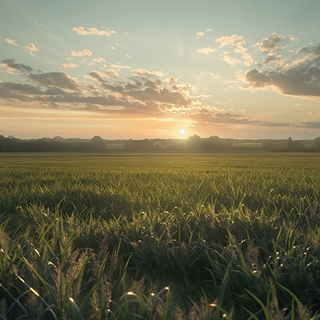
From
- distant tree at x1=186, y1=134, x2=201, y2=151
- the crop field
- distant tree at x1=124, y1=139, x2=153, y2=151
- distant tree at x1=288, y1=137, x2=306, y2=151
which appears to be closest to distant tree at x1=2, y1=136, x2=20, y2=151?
distant tree at x1=124, y1=139, x2=153, y2=151

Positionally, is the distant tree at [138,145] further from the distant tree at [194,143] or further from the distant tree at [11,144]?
the distant tree at [11,144]

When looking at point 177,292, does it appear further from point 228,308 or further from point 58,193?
point 58,193

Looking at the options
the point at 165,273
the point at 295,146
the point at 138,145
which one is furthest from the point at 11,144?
the point at 165,273

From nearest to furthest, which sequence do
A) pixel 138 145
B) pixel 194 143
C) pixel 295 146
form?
1. pixel 295 146
2. pixel 138 145
3. pixel 194 143

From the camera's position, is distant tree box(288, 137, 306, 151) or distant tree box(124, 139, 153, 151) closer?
distant tree box(288, 137, 306, 151)

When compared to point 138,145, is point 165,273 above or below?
above

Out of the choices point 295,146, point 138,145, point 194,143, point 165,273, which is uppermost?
point 165,273

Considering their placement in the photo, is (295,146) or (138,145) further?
(138,145)

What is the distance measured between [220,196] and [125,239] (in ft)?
10.00

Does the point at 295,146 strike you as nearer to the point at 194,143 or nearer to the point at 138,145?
the point at 194,143

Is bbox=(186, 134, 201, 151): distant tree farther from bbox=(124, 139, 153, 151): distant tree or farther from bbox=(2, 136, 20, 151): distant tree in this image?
bbox=(2, 136, 20, 151): distant tree

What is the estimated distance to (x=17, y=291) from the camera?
80.4 inches

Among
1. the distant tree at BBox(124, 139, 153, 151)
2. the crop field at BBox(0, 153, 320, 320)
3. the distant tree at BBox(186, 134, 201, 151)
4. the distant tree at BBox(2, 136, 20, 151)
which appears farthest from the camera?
the distant tree at BBox(186, 134, 201, 151)

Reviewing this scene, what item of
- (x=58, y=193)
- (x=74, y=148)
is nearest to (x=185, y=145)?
(x=74, y=148)
